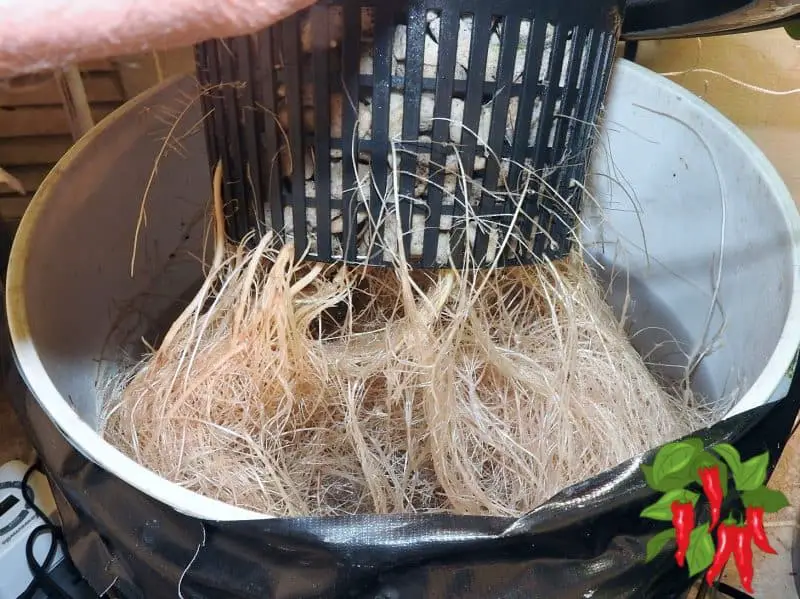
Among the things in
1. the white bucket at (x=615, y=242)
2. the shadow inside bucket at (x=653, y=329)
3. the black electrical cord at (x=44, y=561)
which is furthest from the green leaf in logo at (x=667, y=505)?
the black electrical cord at (x=44, y=561)

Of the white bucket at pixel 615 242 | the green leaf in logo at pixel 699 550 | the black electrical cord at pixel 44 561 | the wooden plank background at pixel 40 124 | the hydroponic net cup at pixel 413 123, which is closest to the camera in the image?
the green leaf in logo at pixel 699 550

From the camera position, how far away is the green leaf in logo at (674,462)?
0.34m

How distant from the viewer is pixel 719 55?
997 millimetres

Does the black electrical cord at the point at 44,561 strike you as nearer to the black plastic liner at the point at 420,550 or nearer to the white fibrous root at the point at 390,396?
the white fibrous root at the point at 390,396

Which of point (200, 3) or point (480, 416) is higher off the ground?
point (200, 3)

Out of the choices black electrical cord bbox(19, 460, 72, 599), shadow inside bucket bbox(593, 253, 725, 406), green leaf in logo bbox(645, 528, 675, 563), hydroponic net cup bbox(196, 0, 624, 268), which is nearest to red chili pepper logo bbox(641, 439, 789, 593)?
green leaf in logo bbox(645, 528, 675, 563)

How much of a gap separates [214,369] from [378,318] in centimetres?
18

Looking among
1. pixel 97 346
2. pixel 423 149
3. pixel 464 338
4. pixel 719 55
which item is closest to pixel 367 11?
pixel 423 149

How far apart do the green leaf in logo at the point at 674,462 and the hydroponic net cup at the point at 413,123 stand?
21 centimetres

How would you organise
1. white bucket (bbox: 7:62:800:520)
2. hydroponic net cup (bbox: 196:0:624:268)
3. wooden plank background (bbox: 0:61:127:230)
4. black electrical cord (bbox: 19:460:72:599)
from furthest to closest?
wooden plank background (bbox: 0:61:127:230), black electrical cord (bbox: 19:460:72:599), white bucket (bbox: 7:62:800:520), hydroponic net cup (bbox: 196:0:624:268)

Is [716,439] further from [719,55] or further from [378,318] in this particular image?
[719,55]

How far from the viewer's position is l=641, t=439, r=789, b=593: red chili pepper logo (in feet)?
1.09

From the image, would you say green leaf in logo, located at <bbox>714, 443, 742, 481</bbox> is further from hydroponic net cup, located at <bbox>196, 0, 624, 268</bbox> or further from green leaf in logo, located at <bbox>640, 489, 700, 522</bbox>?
hydroponic net cup, located at <bbox>196, 0, 624, 268</bbox>

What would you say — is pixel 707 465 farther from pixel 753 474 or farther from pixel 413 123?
pixel 413 123
